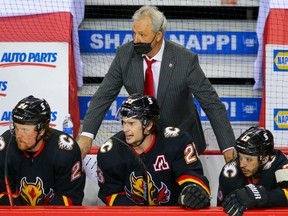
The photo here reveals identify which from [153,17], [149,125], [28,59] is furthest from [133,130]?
[28,59]

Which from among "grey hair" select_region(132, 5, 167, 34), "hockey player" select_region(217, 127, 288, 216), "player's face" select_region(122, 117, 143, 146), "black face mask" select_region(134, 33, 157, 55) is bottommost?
"hockey player" select_region(217, 127, 288, 216)

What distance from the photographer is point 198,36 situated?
6590 mm

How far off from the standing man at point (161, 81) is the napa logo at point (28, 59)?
1690 millimetres

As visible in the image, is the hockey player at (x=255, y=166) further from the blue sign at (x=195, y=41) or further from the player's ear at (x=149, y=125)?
the blue sign at (x=195, y=41)

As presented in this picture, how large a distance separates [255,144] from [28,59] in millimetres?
2806

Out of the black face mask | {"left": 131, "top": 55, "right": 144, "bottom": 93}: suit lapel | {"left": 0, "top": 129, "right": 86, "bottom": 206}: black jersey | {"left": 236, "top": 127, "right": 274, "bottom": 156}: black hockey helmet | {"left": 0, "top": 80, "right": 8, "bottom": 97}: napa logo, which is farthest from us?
{"left": 0, "top": 80, "right": 8, "bottom": 97}: napa logo

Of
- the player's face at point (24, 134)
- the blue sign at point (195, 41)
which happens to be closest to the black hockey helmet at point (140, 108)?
the player's face at point (24, 134)

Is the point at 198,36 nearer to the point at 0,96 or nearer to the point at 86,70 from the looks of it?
the point at 86,70

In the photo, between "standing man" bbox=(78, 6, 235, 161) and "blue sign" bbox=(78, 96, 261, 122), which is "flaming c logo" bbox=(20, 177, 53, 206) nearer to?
"standing man" bbox=(78, 6, 235, 161)

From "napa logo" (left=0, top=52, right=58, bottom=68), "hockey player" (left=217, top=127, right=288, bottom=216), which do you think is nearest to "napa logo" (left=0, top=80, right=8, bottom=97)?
"napa logo" (left=0, top=52, right=58, bottom=68)

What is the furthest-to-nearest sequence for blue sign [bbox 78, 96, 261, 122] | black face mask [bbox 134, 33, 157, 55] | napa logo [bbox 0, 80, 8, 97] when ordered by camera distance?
blue sign [bbox 78, 96, 261, 122] < napa logo [bbox 0, 80, 8, 97] < black face mask [bbox 134, 33, 157, 55]

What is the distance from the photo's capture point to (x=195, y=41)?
6594 millimetres

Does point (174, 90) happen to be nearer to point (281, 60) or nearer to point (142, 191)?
point (142, 191)

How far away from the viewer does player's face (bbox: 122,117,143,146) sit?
12.8 ft
